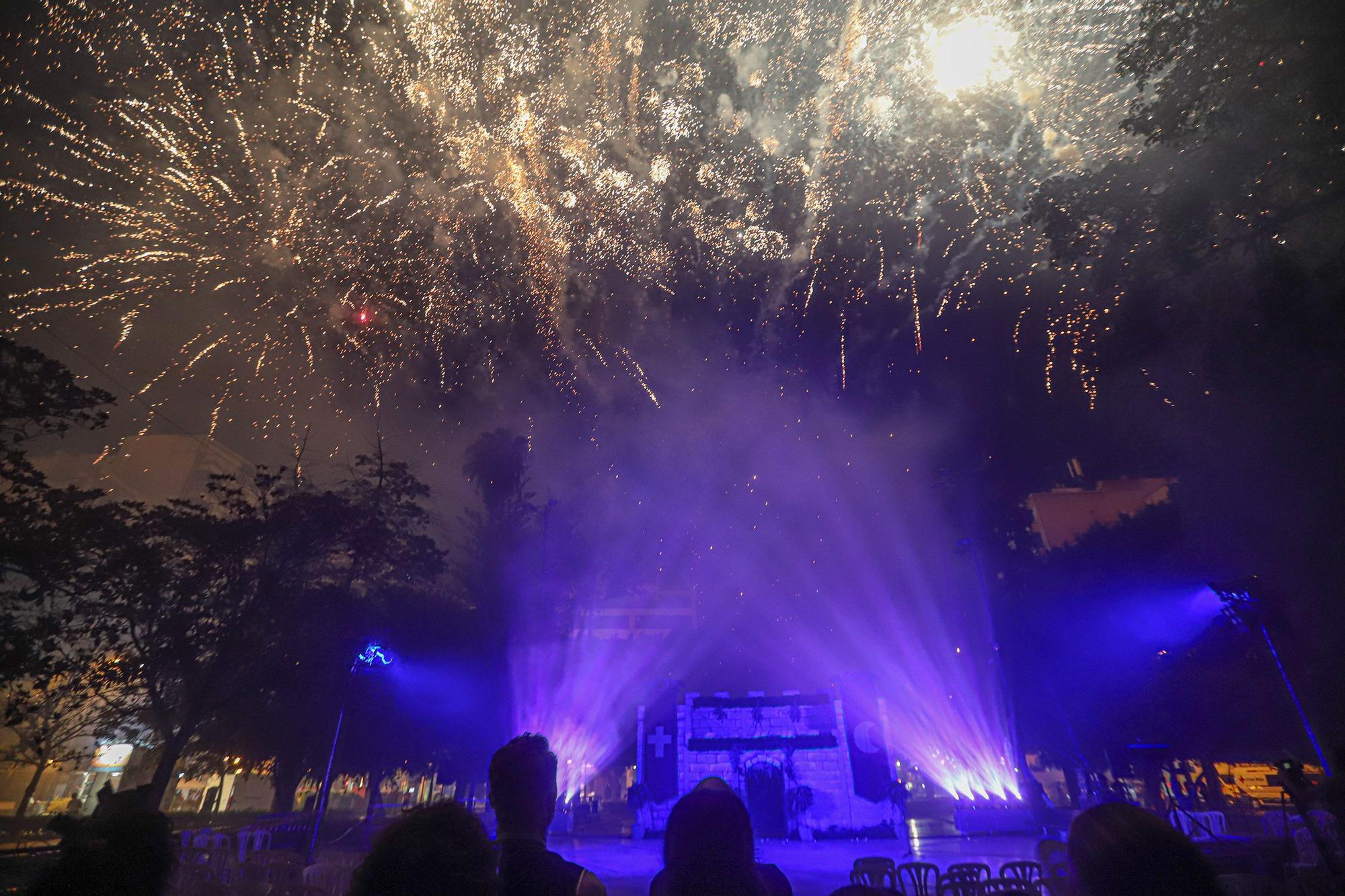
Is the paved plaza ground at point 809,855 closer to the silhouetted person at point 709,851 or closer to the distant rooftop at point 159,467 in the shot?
the silhouetted person at point 709,851

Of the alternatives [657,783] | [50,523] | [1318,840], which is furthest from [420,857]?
[657,783]

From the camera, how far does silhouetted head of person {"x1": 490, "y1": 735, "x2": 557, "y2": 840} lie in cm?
276

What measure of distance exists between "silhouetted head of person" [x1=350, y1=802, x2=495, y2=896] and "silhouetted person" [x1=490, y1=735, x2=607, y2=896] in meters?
0.59

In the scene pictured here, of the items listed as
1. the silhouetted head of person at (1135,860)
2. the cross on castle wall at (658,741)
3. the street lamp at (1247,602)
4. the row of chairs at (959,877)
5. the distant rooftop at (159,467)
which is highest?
the distant rooftop at (159,467)

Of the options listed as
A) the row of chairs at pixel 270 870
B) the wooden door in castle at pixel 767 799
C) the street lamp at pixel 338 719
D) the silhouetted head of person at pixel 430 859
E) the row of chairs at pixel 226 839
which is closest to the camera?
the silhouetted head of person at pixel 430 859

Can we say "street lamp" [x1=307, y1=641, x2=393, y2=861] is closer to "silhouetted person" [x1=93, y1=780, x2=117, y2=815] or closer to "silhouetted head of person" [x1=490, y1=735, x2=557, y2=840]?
"silhouetted person" [x1=93, y1=780, x2=117, y2=815]

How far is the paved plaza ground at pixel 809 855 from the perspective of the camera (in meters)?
12.6

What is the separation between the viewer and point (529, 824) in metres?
2.75

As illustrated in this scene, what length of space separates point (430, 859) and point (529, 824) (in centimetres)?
113

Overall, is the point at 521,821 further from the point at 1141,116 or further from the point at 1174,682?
the point at 1174,682

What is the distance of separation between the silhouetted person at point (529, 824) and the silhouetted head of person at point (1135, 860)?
1899mm

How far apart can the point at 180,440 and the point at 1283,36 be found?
46.9 metres

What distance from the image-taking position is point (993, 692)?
25.9 m

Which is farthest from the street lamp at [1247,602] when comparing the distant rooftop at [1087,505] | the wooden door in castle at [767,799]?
the distant rooftop at [1087,505]
